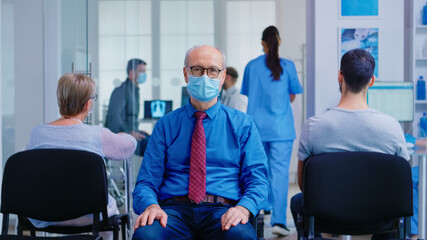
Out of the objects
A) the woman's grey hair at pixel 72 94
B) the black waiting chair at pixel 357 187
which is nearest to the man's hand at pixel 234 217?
the black waiting chair at pixel 357 187

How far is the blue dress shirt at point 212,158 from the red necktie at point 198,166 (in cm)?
3

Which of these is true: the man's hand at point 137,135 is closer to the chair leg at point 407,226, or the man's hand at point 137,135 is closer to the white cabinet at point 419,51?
the white cabinet at point 419,51

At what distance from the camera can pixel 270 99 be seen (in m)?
4.12

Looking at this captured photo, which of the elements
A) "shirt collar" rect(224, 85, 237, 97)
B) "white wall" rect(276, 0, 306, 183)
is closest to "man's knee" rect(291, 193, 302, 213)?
"shirt collar" rect(224, 85, 237, 97)

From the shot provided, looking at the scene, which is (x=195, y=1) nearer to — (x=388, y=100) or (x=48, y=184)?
(x=388, y=100)

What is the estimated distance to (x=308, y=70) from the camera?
3959 millimetres

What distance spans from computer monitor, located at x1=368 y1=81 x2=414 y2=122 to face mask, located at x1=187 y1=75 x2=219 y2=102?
165 centimetres

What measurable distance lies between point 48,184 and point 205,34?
388 centimetres

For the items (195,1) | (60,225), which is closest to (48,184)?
(60,225)

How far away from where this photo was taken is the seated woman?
2.36m

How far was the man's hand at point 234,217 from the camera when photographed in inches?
75.0

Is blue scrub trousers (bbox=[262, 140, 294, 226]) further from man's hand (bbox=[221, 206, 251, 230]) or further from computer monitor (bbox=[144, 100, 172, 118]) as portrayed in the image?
man's hand (bbox=[221, 206, 251, 230])

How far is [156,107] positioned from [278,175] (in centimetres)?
151

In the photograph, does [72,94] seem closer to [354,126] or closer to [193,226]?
[193,226]
